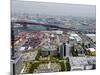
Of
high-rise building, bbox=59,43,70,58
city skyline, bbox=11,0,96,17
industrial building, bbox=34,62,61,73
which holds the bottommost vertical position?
industrial building, bbox=34,62,61,73

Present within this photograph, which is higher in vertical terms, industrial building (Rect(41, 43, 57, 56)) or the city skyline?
the city skyline

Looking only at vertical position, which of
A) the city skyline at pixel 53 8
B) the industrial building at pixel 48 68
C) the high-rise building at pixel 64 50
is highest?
the city skyline at pixel 53 8

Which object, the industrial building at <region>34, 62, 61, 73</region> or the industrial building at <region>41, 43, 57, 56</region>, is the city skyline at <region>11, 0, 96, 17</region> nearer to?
the industrial building at <region>41, 43, 57, 56</region>

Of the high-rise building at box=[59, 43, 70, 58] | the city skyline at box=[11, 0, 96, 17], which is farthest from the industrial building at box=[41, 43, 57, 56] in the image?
the city skyline at box=[11, 0, 96, 17]

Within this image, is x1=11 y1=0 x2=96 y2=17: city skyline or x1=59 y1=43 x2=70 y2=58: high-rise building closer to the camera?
x1=11 y1=0 x2=96 y2=17: city skyline

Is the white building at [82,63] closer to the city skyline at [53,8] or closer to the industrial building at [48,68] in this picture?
the industrial building at [48,68]

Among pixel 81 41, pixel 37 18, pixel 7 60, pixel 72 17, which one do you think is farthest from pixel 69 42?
pixel 7 60

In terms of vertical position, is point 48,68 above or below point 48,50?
below

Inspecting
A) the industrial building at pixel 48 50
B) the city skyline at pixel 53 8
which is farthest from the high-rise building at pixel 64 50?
the city skyline at pixel 53 8

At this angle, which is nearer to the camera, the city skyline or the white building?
the city skyline

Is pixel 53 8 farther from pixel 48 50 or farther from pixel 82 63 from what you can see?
pixel 82 63

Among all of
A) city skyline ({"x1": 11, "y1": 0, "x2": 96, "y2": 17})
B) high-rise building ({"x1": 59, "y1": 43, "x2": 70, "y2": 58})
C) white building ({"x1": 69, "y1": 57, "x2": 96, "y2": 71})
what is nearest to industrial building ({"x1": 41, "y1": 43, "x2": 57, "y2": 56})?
high-rise building ({"x1": 59, "y1": 43, "x2": 70, "y2": 58})

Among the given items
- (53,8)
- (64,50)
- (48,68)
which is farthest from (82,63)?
(53,8)
